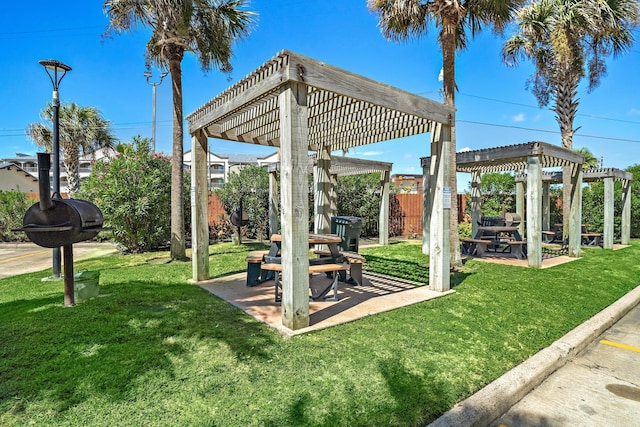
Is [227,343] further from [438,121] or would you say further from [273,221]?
[273,221]

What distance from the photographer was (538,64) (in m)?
12.6

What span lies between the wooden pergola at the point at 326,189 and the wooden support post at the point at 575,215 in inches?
207

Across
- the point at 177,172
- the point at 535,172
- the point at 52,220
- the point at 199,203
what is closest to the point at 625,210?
the point at 535,172

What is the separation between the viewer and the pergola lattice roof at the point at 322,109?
12.2ft

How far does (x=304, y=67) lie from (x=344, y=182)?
1138cm

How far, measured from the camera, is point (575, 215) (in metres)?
9.39

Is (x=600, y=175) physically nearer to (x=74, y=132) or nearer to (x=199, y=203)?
(x=199, y=203)

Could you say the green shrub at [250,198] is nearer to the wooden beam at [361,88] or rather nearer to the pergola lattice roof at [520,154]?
the pergola lattice roof at [520,154]

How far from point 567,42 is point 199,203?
11.9 metres

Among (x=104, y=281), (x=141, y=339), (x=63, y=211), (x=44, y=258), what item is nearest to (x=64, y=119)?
(x=44, y=258)

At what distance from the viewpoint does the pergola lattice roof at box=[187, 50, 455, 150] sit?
146 inches

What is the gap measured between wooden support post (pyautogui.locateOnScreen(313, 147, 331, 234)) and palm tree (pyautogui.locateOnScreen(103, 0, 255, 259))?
3.32m

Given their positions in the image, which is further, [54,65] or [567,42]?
[567,42]

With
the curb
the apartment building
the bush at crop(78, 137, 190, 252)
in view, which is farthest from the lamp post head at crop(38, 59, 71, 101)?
the apartment building
